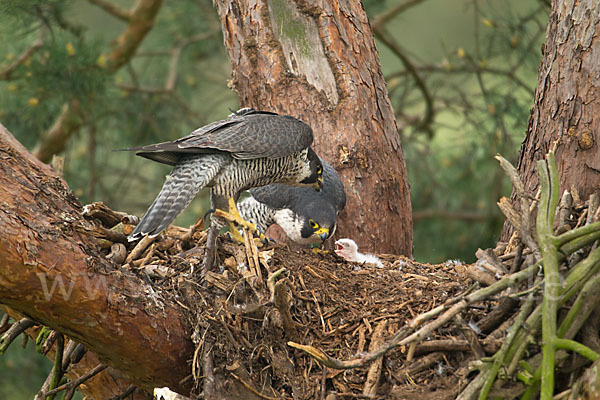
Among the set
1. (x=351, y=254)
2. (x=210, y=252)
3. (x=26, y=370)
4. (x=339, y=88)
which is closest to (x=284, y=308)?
(x=210, y=252)

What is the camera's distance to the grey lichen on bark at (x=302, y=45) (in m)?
3.75

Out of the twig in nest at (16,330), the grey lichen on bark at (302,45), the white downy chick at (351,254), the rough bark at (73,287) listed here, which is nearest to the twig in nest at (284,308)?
the rough bark at (73,287)

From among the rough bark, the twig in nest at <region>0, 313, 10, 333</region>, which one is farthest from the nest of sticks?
the twig in nest at <region>0, 313, 10, 333</region>

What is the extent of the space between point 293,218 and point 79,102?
2.07 m

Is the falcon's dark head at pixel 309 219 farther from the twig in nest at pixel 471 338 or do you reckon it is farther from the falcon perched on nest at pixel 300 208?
the twig in nest at pixel 471 338

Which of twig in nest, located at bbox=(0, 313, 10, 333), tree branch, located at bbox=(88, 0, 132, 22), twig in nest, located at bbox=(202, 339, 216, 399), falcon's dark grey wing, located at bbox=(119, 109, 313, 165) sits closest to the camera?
twig in nest, located at bbox=(202, 339, 216, 399)

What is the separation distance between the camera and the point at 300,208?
396 centimetres

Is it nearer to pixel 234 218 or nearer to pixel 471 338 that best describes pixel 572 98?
pixel 471 338

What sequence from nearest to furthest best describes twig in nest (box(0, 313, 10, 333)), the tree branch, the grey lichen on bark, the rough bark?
the rough bark → twig in nest (box(0, 313, 10, 333)) → the grey lichen on bark → the tree branch

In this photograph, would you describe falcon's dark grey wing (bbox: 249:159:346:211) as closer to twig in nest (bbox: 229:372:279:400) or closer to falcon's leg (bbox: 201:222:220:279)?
falcon's leg (bbox: 201:222:220:279)

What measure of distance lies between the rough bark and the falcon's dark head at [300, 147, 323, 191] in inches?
65.6

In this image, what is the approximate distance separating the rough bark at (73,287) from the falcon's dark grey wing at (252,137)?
3.48 feet

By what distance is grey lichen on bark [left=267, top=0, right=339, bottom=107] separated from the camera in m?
3.75

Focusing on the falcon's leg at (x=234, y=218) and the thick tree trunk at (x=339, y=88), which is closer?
the falcon's leg at (x=234, y=218)
